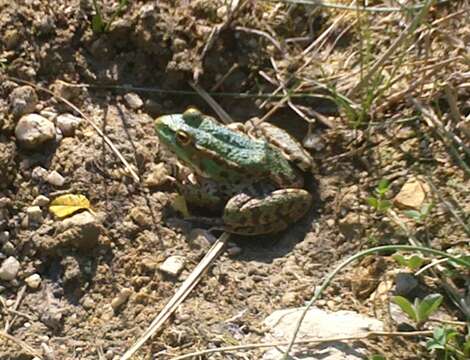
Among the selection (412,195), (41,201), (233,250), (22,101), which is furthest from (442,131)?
(22,101)

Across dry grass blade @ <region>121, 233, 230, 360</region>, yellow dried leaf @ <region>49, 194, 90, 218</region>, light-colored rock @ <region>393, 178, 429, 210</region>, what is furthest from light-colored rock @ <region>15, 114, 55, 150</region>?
light-colored rock @ <region>393, 178, 429, 210</region>

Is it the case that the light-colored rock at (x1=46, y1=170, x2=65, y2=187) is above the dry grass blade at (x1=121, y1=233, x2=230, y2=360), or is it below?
above

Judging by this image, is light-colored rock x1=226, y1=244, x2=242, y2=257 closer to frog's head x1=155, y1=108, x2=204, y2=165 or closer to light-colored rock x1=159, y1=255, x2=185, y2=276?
light-colored rock x1=159, y1=255, x2=185, y2=276

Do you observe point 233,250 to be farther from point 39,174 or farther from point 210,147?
point 39,174

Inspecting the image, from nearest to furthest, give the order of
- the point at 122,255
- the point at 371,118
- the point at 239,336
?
the point at 239,336 → the point at 122,255 → the point at 371,118

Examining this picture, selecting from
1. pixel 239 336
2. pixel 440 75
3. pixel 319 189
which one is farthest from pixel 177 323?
pixel 440 75

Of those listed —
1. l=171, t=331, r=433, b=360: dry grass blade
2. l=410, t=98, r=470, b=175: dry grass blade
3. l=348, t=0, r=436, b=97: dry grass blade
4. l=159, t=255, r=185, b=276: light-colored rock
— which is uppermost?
l=348, t=0, r=436, b=97: dry grass blade

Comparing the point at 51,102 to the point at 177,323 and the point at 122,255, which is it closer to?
the point at 122,255
